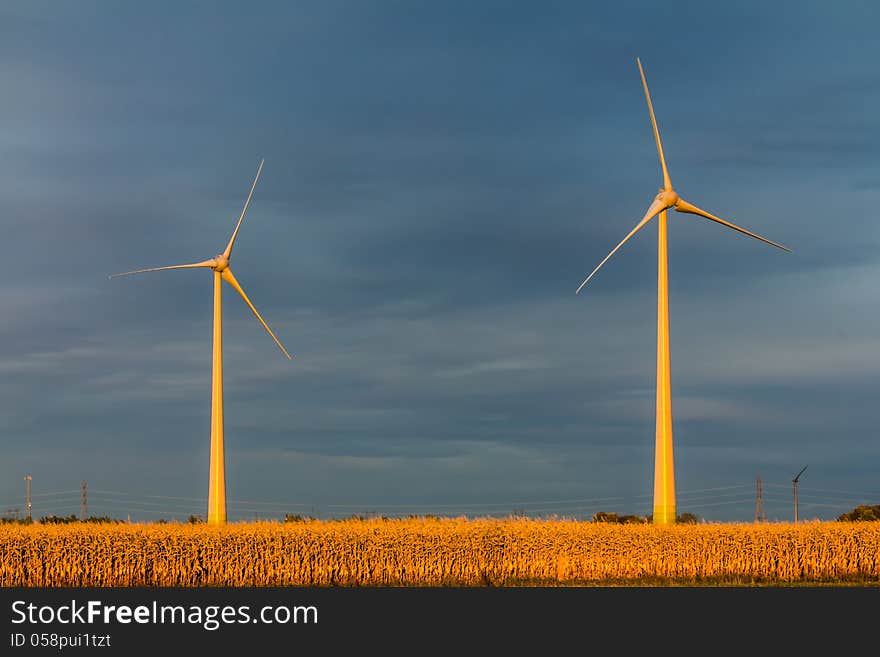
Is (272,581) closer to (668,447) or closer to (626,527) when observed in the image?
(626,527)

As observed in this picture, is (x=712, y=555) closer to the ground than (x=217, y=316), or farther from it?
closer to the ground

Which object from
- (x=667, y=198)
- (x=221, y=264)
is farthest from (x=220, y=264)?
(x=667, y=198)

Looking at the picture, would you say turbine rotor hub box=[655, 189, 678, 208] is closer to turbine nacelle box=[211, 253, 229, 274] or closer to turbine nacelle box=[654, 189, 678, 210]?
turbine nacelle box=[654, 189, 678, 210]

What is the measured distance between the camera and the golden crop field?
51.0 m

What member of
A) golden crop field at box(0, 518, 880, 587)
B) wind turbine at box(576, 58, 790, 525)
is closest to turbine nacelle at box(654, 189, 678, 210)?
wind turbine at box(576, 58, 790, 525)

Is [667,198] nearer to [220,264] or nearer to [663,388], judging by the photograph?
[663,388]

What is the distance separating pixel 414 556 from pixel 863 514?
28006 mm

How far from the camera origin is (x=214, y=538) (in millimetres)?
51781

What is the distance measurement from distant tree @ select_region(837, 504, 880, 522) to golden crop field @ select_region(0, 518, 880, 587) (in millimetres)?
13654

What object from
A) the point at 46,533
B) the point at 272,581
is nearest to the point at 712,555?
the point at 272,581

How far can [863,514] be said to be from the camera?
6675 centimetres

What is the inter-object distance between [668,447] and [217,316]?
26.4m

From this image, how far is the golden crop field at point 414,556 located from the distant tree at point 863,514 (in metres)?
13.7

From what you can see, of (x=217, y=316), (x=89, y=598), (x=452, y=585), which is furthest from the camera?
(x=217, y=316)
